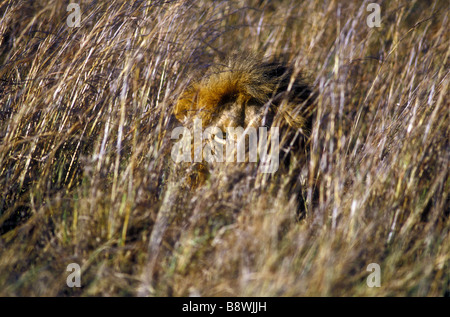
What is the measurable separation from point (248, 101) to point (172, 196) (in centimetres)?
80

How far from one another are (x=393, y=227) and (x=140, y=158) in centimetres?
141

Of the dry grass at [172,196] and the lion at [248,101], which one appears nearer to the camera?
the dry grass at [172,196]

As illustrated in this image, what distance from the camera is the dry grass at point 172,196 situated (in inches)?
79.9

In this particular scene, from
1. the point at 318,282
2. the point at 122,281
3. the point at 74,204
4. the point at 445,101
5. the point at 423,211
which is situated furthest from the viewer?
the point at 445,101

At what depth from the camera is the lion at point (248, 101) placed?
2.71 m

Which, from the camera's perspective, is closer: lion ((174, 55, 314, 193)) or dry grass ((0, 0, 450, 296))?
dry grass ((0, 0, 450, 296))

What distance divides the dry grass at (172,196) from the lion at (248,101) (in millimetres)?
151

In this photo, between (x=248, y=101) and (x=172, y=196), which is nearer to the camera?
(x=172, y=196)

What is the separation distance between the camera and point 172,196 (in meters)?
2.31

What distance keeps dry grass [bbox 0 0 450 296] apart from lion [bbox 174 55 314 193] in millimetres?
151

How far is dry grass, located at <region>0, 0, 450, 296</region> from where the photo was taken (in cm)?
203
